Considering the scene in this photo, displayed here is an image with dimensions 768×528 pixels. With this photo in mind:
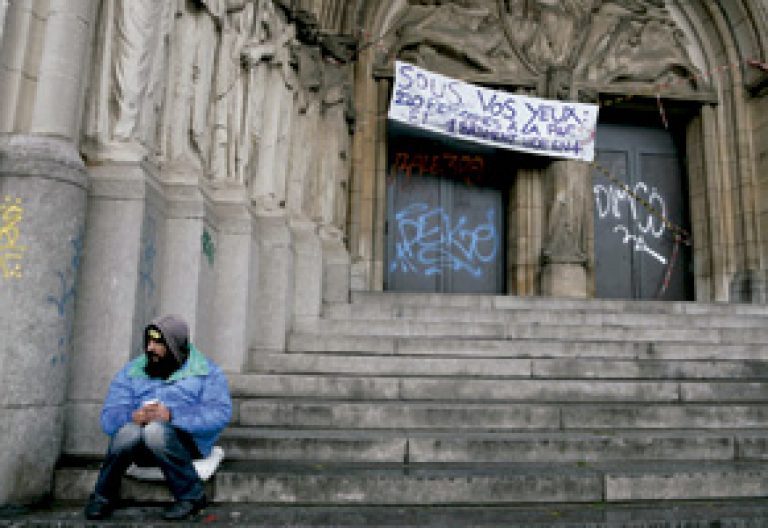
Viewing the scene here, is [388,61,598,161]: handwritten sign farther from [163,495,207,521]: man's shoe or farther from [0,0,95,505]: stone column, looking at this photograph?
[163,495,207,521]: man's shoe

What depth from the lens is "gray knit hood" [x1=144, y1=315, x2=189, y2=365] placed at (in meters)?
3.05

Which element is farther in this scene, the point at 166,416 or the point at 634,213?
the point at 634,213

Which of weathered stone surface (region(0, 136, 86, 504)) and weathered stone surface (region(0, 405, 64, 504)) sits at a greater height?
weathered stone surface (region(0, 136, 86, 504))

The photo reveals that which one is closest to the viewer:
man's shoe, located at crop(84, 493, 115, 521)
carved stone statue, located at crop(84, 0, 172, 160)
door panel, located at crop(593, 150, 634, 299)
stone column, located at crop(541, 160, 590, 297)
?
man's shoe, located at crop(84, 493, 115, 521)

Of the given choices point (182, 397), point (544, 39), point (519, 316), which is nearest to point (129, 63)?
point (182, 397)

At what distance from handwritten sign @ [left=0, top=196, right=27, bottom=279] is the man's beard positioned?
942mm

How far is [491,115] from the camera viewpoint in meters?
9.52

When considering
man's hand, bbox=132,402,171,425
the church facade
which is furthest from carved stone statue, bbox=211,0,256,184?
man's hand, bbox=132,402,171,425

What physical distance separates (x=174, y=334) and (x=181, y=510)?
85cm

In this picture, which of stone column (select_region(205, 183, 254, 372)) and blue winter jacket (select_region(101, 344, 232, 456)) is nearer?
blue winter jacket (select_region(101, 344, 232, 456))

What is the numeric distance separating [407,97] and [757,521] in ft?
23.9

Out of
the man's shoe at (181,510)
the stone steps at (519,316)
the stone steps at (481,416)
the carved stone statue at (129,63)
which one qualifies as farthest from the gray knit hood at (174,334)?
the stone steps at (519,316)

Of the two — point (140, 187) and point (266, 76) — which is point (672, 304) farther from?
point (140, 187)

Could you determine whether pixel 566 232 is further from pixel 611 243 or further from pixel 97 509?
pixel 97 509
